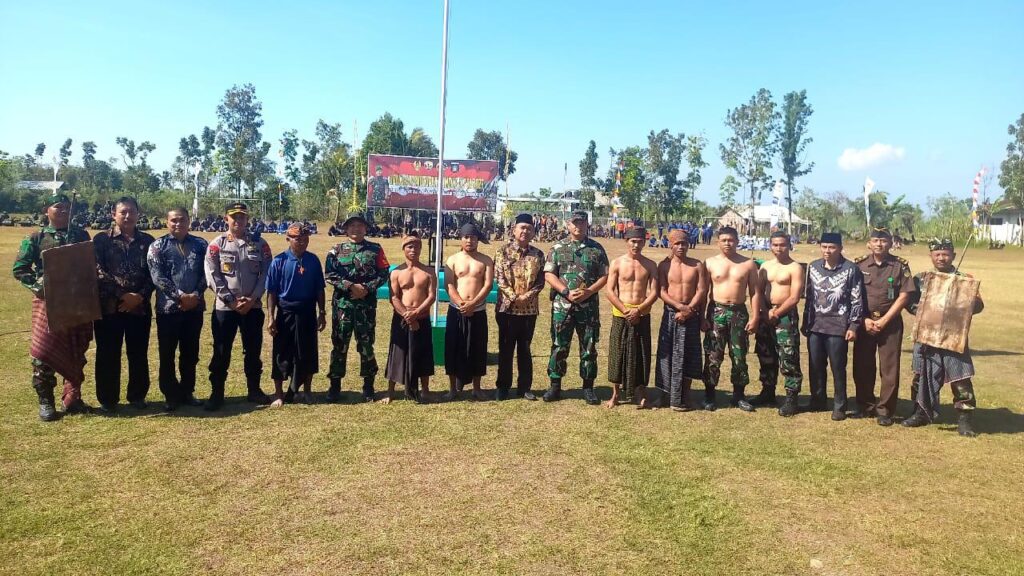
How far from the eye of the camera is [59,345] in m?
5.18

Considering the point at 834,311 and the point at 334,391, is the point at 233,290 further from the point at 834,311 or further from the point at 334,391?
the point at 834,311

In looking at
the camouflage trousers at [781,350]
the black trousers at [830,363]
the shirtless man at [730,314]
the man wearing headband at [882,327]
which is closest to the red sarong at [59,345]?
the shirtless man at [730,314]

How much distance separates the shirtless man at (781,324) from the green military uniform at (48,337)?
18.9 ft

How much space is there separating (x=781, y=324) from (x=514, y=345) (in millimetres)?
2418

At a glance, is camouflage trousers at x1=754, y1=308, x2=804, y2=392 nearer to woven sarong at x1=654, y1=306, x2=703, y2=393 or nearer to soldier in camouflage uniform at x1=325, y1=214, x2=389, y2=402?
woven sarong at x1=654, y1=306, x2=703, y2=393

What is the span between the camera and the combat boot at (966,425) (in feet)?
17.6

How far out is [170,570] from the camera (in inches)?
121

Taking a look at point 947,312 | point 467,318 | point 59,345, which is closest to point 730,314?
point 947,312

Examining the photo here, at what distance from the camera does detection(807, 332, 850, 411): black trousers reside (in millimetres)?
5770

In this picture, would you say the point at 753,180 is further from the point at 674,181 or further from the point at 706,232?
the point at 706,232

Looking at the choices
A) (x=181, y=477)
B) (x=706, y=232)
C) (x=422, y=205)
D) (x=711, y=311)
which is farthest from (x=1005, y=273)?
(x=181, y=477)

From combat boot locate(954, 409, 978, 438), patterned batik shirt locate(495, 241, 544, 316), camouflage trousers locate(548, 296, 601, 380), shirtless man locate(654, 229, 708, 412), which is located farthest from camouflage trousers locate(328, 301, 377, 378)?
combat boot locate(954, 409, 978, 438)

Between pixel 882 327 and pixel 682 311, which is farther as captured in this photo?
pixel 682 311

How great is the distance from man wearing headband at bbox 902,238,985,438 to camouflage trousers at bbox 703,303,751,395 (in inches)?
53.0
